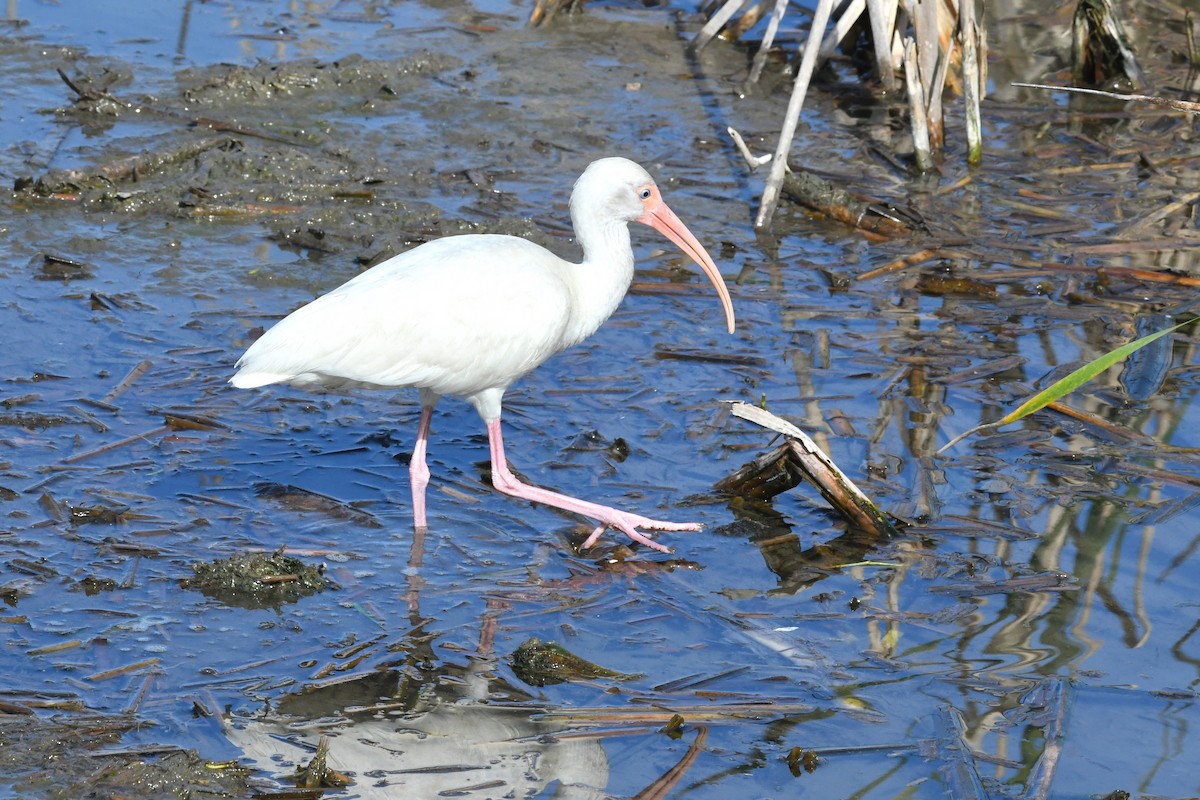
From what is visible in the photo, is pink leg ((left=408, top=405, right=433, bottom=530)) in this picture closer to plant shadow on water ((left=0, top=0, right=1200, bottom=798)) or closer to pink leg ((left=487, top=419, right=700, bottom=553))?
plant shadow on water ((left=0, top=0, right=1200, bottom=798))

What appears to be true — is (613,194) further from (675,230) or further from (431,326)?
(431,326)

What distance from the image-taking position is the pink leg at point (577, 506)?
5.50m

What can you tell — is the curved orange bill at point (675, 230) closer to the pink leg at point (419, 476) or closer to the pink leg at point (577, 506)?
the pink leg at point (577, 506)

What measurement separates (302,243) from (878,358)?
3.15 m

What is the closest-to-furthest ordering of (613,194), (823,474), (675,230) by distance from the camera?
1. (823,474)
2. (613,194)
3. (675,230)

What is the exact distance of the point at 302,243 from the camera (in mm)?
7820

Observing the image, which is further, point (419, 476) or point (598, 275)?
point (598, 275)

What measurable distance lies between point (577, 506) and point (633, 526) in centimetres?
26

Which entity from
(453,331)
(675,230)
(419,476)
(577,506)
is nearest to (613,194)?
(675,230)

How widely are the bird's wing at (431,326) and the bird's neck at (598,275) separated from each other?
19 centimetres

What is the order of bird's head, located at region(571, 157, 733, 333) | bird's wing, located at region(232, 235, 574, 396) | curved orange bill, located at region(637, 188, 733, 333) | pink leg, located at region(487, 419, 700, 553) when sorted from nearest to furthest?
bird's wing, located at region(232, 235, 574, 396) → pink leg, located at region(487, 419, 700, 553) → bird's head, located at region(571, 157, 733, 333) → curved orange bill, located at region(637, 188, 733, 333)

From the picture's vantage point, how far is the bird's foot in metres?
5.48

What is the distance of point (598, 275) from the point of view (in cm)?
599

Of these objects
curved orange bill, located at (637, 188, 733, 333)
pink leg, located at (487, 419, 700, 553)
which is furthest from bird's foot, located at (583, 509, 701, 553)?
curved orange bill, located at (637, 188, 733, 333)
